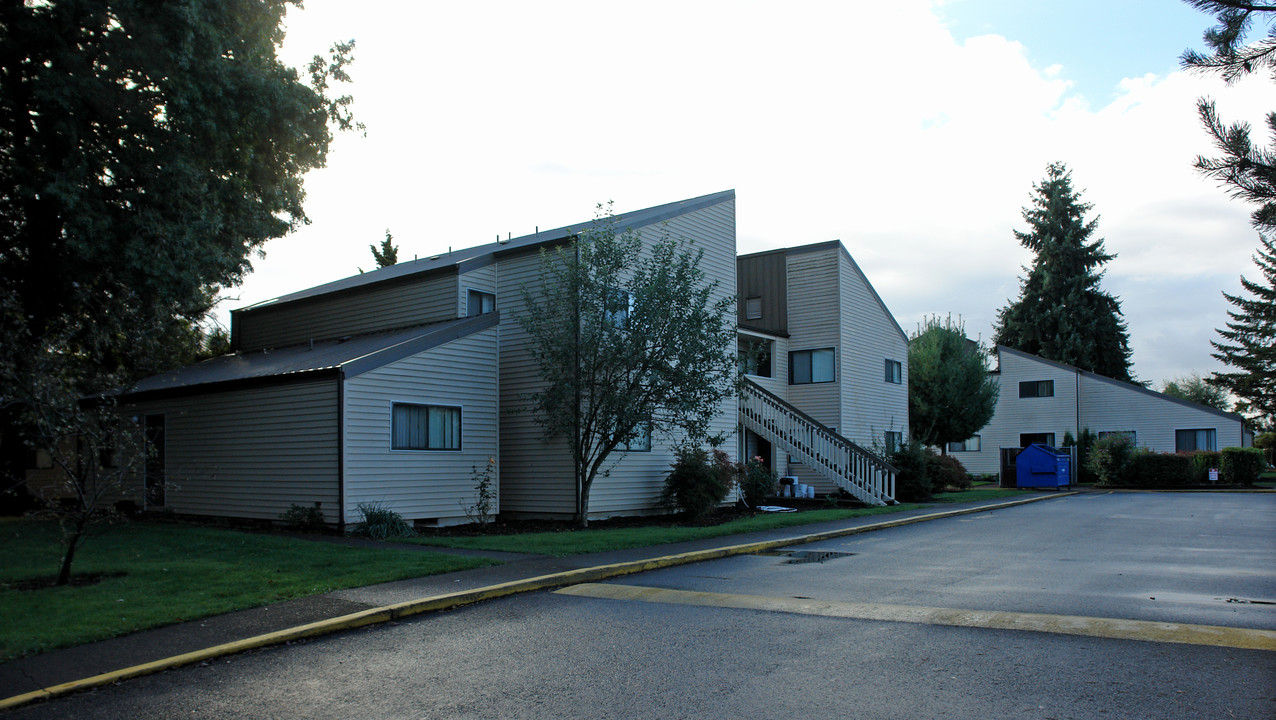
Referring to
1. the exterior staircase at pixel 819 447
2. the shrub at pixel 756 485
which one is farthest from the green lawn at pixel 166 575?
the exterior staircase at pixel 819 447

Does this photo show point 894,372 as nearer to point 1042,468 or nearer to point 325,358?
point 1042,468

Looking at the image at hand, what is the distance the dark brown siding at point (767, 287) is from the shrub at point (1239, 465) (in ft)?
71.3

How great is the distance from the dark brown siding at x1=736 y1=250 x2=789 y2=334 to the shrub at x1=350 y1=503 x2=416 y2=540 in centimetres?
1700

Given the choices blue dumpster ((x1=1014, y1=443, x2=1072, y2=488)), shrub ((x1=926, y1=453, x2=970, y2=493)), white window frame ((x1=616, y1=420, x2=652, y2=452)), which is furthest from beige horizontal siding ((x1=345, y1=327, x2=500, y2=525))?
blue dumpster ((x1=1014, y1=443, x2=1072, y2=488))

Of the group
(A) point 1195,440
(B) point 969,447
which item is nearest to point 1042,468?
(B) point 969,447

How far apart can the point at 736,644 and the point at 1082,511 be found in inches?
736

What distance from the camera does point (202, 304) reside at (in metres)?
16.5

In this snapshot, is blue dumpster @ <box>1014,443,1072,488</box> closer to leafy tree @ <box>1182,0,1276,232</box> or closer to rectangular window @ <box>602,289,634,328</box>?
rectangular window @ <box>602,289,634,328</box>

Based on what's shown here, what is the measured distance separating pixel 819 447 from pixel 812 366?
5253 millimetres

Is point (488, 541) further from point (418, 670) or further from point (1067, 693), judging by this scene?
point (1067, 693)

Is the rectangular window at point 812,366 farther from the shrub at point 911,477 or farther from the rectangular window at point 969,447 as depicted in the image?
the rectangular window at point 969,447

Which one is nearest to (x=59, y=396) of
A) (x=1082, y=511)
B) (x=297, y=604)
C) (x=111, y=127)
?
(x=297, y=604)

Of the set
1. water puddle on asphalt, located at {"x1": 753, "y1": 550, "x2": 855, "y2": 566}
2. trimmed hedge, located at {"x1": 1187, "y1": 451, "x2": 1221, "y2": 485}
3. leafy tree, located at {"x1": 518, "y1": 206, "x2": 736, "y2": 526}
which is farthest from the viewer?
trimmed hedge, located at {"x1": 1187, "y1": 451, "x2": 1221, "y2": 485}

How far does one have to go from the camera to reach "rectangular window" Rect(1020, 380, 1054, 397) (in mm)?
46344
